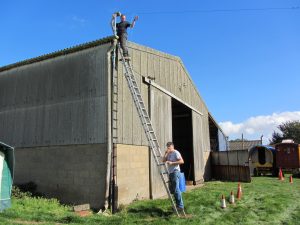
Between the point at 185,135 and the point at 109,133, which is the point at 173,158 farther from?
the point at 185,135

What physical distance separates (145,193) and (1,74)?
9854 millimetres

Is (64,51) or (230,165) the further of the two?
(230,165)

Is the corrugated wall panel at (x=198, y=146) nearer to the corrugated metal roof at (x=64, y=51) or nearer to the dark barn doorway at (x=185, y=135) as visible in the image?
the dark barn doorway at (x=185, y=135)

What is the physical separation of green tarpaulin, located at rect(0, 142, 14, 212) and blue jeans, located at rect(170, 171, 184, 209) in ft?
18.0

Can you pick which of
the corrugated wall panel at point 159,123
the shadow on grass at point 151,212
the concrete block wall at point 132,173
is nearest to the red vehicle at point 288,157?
the corrugated wall panel at point 159,123

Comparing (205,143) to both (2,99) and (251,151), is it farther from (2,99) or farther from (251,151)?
(2,99)

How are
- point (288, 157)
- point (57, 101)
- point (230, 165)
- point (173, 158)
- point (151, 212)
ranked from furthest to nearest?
point (288, 157) < point (230, 165) < point (57, 101) < point (151, 212) < point (173, 158)

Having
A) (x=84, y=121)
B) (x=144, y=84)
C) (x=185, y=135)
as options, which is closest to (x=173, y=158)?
(x=84, y=121)

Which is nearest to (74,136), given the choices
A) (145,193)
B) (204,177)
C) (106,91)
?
(106,91)

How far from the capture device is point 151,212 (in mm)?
10773

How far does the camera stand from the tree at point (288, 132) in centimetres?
6380

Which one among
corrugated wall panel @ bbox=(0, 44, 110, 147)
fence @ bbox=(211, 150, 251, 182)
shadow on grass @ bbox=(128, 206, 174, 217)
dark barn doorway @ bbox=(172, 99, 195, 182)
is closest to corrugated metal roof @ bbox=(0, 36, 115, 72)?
corrugated wall panel @ bbox=(0, 44, 110, 147)

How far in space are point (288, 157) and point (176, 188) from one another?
22226 millimetres

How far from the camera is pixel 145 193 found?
1419cm
